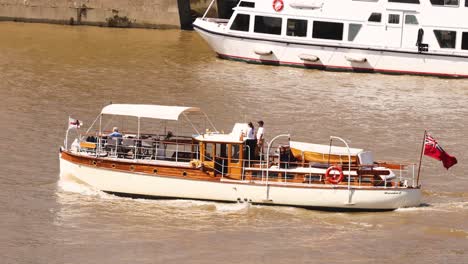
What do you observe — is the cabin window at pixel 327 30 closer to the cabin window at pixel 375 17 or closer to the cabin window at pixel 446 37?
the cabin window at pixel 375 17

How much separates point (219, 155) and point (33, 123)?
318 inches

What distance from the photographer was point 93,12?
50438 mm

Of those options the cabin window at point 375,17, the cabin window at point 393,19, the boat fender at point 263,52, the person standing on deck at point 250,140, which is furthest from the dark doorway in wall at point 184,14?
the person standing on deck at point 250,140

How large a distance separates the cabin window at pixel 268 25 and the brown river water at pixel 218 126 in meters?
1.31

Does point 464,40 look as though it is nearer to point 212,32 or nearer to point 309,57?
point 309,57

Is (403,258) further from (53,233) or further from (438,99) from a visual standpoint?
(438,99)

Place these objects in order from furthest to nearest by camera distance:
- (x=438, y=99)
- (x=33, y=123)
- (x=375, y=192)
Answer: (x=438, y=99) < (x=33, y=123) < (x=375, y=192)

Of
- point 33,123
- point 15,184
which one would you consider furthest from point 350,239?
point 33,123

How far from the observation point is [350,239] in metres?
23.8

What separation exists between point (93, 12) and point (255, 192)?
2609 cm

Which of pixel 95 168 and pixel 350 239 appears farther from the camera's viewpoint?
pixel 95 168

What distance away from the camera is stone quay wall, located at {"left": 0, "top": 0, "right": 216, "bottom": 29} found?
50.2 metres

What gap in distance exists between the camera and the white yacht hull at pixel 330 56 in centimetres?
4184

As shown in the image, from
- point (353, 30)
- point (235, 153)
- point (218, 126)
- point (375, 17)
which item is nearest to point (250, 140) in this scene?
point (235, 153)
